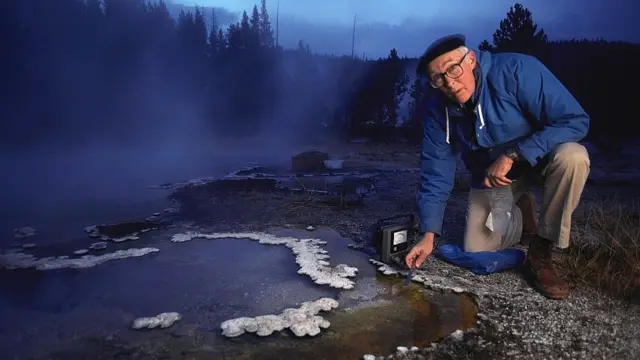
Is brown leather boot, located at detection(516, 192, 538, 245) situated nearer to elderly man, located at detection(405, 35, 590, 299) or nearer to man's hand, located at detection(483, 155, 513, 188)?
elderly man, located at detection(405, 35, 590, 299)

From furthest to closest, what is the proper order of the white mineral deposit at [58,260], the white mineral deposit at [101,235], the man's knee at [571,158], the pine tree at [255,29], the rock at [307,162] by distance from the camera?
1. the pine tree at [255,29]
2. the rock at [307,162]
3. the white mineral deposit at [101,235]
4. the white mineral deposit at [58,260]
5. the man's knee at [571,158]

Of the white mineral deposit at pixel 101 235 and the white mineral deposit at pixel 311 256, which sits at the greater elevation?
the white mineral deposit at pixel 311 256

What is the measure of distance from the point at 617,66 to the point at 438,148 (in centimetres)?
1073

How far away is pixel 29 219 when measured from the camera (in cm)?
363

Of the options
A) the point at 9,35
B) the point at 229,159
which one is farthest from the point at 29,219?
the point at 9,35

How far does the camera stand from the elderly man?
79.6 inches

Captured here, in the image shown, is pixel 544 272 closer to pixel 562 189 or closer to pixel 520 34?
pixel 562 189

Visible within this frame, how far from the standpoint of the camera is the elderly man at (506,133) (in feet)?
6.63

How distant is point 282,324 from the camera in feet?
6.00

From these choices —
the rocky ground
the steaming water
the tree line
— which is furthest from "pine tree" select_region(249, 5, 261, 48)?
the rocky ground

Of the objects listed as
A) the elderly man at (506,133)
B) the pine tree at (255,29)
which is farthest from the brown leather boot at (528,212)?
the pine tree at (255,29)

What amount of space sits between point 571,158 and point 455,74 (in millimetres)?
676

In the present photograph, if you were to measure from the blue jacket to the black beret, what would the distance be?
0.19 meters

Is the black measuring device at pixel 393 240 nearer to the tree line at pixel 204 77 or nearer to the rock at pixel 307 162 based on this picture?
the rock at pixel 307 162
